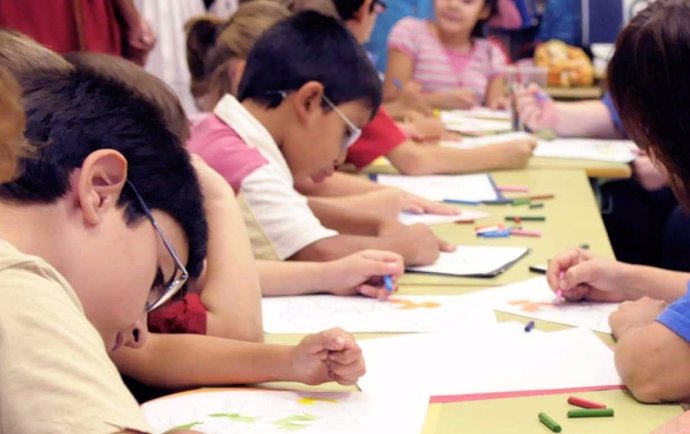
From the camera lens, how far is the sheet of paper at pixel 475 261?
6.17 ft

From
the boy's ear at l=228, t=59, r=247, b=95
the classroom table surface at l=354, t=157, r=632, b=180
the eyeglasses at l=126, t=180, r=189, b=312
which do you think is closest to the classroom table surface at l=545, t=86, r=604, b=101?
the classroom table surface at l=354, t=157, r=632, b=180

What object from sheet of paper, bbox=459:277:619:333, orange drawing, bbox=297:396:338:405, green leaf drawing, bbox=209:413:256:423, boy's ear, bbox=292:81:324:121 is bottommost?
sheet of paper, bbox=459:277:619:333

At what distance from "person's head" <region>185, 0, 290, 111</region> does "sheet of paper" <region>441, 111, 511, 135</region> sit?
117cm

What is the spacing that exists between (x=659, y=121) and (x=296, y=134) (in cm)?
92

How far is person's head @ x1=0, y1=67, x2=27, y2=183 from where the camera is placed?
656 mm

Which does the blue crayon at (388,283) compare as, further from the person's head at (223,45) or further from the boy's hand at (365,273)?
the person's head at (223,45)

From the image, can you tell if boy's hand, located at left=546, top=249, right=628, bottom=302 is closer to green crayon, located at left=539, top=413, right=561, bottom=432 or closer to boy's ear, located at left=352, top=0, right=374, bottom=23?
green crayon, located at left=539, top=413, right=561, bottom=432

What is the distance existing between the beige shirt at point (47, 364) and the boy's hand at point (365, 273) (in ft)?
3.03

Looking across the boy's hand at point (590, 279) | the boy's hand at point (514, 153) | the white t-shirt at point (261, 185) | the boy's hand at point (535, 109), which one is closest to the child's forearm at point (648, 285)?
the boy's hand at point (590, 279)

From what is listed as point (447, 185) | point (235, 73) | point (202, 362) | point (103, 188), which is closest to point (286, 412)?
point (202, 362)

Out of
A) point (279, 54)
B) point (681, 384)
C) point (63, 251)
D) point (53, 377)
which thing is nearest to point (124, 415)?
point (53, 377)

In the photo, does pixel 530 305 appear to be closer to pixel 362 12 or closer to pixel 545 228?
pixel 545 228

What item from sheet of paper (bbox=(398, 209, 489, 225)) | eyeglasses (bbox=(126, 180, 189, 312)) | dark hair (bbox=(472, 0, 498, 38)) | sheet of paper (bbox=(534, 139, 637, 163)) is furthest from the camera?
dark hair (bbox=(472, 0, 498, 38))

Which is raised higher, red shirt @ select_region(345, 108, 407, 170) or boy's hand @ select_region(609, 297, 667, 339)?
boy's hand @ select_region(609, 297, 667, 339)
